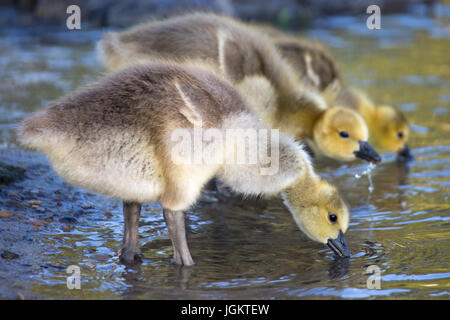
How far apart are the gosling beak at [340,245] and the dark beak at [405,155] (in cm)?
219

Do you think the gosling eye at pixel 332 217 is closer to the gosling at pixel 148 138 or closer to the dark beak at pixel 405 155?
the gosling at pixel 148 138

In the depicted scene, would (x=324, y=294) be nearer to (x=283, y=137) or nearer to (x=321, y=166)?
(x=283, y=137)

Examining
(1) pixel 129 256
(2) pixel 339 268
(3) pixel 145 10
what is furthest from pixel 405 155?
(3) pixel 145 10

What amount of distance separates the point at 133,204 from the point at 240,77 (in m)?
1.41

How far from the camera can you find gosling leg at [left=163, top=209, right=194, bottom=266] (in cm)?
326

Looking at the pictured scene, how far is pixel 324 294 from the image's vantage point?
9.83 feet

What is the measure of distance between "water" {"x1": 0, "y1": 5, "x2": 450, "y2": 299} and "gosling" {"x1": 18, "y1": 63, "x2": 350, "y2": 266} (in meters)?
0.23

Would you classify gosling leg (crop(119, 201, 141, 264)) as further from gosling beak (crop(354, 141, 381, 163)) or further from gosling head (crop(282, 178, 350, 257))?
gosling beak (crop(354, 141, 381, 163))

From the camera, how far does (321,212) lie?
3602mm

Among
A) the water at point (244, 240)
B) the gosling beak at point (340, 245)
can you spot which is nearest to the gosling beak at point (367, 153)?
the water at point (244, 240)

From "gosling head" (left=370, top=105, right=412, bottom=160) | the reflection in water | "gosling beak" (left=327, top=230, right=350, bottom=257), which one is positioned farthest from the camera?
"gosling head" (left=370, top=105, right=412, bottom=160)

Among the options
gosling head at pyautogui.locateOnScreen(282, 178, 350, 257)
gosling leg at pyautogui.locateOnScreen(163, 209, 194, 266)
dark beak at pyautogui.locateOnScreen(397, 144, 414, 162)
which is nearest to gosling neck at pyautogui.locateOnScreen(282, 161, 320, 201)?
gosling head at pyautogui.locateOnScreen(282, 178, 350, 257)

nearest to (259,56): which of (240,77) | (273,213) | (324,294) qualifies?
(240,77)

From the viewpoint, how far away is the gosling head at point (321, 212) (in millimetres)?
3557
